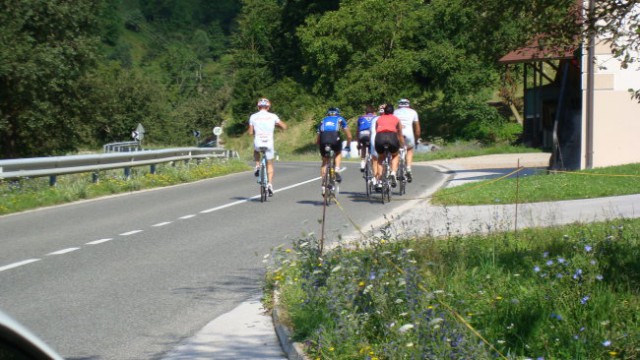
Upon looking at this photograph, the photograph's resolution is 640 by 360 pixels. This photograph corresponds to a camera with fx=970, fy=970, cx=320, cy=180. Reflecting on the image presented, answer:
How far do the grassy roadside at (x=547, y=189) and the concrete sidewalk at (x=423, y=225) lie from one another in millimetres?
511

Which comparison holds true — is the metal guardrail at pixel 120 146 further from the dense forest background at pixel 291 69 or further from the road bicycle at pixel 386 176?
the road bicycle at pixel 386 176

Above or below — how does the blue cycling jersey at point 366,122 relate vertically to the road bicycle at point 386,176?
above

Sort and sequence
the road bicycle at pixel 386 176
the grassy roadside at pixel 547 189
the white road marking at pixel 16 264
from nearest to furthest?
the white road marking at pixel 16 264
the grassy roadside at pixel 547 189
the road bicycle at pixel 386 176

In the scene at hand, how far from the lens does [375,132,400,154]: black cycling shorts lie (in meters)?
18.4

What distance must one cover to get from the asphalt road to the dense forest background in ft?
12.3

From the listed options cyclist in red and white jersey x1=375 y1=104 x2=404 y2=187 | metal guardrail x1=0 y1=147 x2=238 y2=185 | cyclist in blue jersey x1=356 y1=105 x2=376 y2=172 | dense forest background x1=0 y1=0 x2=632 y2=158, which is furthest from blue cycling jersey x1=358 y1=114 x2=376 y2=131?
metal guardrail x1=0 y1=147 x2=238 y2=185

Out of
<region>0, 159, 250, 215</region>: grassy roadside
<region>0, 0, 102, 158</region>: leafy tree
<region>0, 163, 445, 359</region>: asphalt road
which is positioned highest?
<region>0, 0, 102, 158</region>: leafy tree

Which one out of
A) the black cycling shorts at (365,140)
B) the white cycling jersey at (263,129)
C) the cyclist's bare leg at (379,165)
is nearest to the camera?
the cyclist's bare leg at (379,165)

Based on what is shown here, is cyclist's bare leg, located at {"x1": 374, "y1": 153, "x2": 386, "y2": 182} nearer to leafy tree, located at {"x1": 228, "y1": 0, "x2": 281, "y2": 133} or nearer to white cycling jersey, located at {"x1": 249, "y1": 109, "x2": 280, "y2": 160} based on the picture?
white cycling jersey, located at {"x1": 249, "y1": 109, "x2": 280, "y2": 160}

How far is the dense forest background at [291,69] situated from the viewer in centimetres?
3453

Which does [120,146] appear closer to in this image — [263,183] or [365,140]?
[365,140]

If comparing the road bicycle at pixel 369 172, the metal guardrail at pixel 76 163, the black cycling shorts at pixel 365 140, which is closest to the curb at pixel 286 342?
the road bicycle at pixel 369 172

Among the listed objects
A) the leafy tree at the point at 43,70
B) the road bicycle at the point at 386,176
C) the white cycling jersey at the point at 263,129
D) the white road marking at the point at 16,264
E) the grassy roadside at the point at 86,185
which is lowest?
the white road marking at the point at 16,264

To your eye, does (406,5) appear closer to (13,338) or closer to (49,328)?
(49,328)
